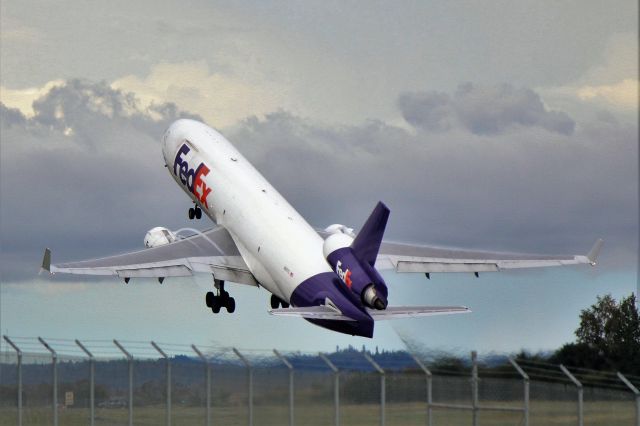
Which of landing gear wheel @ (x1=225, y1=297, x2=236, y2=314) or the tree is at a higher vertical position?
landing gear wheel @ (x1=225, y1=297, x2=236, y2=314)

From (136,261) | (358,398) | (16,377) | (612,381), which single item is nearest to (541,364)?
(612,381)

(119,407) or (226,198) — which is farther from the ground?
(226,198)

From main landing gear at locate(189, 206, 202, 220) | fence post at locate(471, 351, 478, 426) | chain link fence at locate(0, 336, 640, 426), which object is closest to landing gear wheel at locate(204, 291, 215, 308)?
main landing gear at locate(189, 206, 202, 220)

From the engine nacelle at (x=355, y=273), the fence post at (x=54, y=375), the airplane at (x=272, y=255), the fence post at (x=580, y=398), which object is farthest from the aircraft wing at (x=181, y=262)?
the fence post at (x=580, y=398)

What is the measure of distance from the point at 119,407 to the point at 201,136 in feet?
105

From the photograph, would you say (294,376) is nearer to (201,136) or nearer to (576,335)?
(576,335)

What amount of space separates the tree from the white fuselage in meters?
17.5

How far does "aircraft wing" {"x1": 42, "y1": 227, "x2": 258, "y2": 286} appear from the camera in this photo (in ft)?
193

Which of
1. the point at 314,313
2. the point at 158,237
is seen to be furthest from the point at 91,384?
the point at 158,237

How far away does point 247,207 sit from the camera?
59906mm

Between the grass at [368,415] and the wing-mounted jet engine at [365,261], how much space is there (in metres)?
13.1

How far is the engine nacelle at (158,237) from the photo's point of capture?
6512 centimetres

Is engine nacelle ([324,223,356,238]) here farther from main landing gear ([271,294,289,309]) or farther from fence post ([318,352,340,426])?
fence post ([318,352,340,426])

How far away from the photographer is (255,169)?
6475 centimetres
